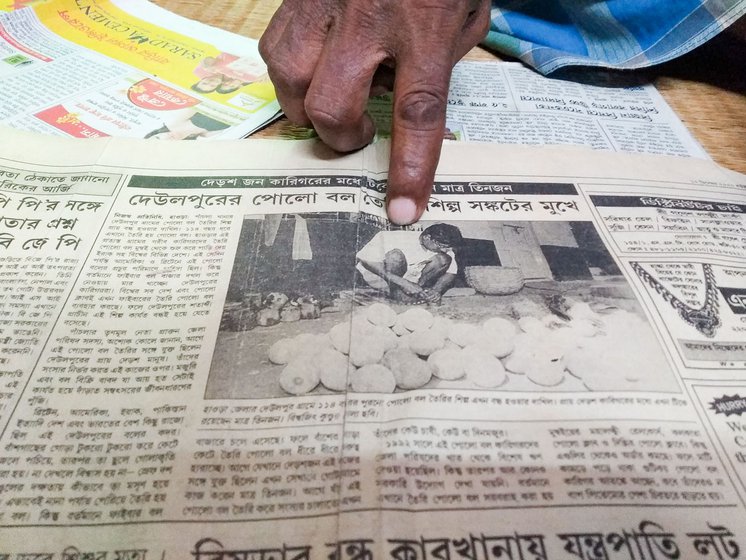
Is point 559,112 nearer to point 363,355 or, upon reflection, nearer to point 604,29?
point 604,29

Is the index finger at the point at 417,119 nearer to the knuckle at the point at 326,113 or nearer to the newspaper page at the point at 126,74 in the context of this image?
the knuckle at the point at 326,113

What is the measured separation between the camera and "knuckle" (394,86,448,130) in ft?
1.21

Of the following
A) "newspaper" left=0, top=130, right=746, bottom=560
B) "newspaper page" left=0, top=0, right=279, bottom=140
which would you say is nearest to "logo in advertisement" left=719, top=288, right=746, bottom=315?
"newspaper" left=0, top=130, right=746, bottom=560

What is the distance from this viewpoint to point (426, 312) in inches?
13.2

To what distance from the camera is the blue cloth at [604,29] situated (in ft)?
1.78

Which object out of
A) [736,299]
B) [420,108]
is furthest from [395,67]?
[736,299]

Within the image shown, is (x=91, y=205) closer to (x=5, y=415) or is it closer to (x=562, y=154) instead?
(x=5, y=415)

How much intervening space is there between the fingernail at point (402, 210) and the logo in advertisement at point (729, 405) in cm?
22

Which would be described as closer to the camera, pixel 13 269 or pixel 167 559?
pixel 167 559

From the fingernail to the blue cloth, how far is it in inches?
12.3

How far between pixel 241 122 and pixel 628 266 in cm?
36

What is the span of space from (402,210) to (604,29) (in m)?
0.38

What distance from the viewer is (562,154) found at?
1.49ft

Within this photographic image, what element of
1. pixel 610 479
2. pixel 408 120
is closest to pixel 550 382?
pixel 610 479
